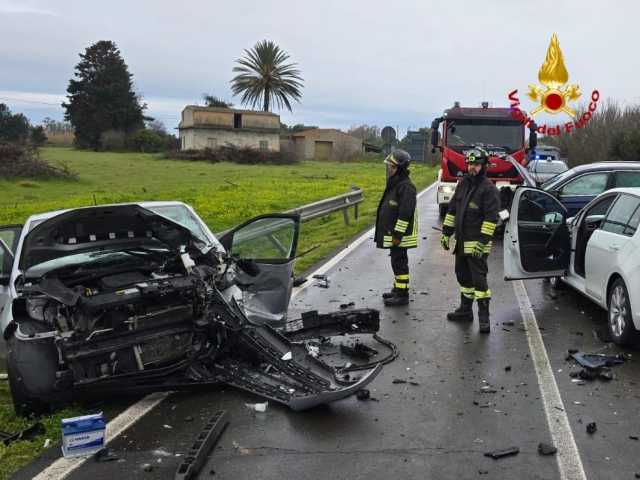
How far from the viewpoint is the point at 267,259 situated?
249 inches

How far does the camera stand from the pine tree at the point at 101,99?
75019mm

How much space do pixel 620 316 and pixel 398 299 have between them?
2662 mm

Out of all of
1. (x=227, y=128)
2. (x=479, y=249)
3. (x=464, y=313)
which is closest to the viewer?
(x=479, y=249)

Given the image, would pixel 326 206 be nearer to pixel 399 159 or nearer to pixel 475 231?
pixel 399 159

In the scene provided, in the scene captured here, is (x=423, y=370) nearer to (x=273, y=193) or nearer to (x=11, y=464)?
(x=11, y=464)

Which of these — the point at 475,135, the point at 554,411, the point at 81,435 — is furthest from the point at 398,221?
the point at 475,135

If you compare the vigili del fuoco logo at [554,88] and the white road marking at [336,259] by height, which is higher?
the vigili del fuoco logo at [554,88]

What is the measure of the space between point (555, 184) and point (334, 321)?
276 inches

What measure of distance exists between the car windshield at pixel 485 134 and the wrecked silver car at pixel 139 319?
983 cm

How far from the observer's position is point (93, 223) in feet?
18.0

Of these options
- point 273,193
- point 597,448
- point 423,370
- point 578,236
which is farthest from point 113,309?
point 273,193

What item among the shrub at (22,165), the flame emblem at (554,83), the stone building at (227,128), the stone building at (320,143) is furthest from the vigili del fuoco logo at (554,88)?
the stone building at (320,143)

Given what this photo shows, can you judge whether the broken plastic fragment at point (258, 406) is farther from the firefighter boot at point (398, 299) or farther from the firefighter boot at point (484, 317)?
the firefighter boot at point (398, 299)

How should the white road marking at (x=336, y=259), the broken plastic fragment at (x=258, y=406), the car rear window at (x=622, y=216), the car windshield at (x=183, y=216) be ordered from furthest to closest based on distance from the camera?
the white road marking at (x=336, y=259) < the car rear window at (x=622, y=216) < the car windshield at (x=183, y=216) < the broken plastic fragment at (x=258, y=406)
